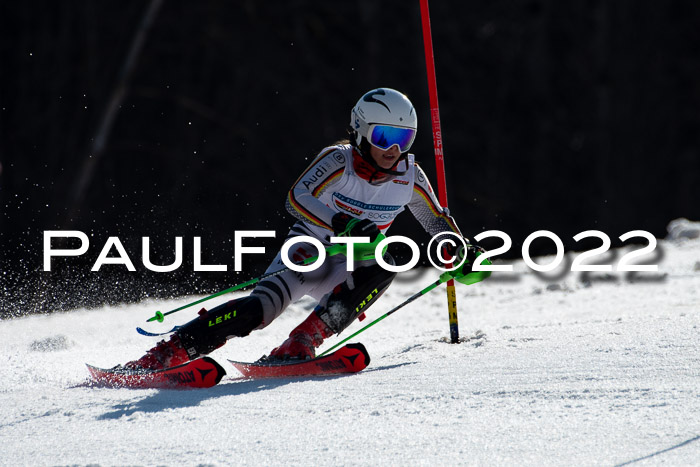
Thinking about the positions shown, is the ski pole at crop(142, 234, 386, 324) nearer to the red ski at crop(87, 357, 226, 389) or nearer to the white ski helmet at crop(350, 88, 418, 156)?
the red ski at crop(87, 357, 226, 389)

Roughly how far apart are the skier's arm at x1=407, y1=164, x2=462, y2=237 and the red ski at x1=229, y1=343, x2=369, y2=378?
2.95 feet

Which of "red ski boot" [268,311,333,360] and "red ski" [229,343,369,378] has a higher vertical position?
"red ski boot" [268,311,333,360]

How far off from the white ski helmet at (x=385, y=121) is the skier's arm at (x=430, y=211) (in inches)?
12.7

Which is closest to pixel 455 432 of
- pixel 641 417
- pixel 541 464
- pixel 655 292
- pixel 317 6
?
pixel 541 464

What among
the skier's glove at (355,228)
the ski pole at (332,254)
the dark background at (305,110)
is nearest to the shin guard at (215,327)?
the ski pole at (332,254)

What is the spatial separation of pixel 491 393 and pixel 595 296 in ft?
11.2

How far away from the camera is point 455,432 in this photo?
8.25 ft

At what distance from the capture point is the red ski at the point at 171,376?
337 cm

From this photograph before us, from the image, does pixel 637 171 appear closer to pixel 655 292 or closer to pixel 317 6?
pixel 317 6

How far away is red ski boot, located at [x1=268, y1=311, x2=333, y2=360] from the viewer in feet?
12.1

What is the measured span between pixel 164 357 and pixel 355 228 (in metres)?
0.94

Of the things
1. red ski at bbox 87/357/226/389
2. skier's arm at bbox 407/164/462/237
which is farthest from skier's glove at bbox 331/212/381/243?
red ski at bbox 87/357/226/389

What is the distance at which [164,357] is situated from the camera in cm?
361

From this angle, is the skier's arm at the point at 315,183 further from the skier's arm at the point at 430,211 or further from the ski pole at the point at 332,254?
the skier's arm at the point at 430,211
